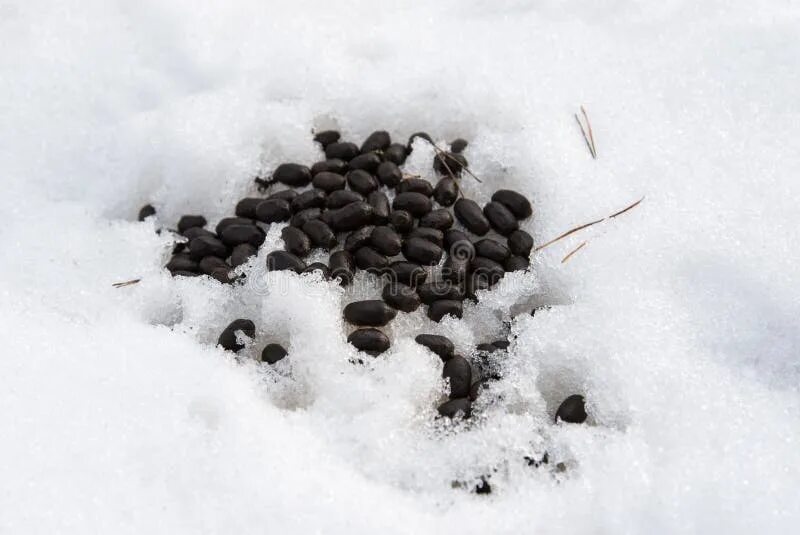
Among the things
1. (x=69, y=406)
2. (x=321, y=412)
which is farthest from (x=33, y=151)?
(x=321, y=412)

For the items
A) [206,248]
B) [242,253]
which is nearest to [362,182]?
[242,253]

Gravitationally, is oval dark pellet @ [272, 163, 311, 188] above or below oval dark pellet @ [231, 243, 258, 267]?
above

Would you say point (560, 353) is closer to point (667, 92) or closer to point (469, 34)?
point (667, 92)

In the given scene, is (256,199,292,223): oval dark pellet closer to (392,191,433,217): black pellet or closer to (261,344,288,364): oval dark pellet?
(392,191,433,217): black pellet

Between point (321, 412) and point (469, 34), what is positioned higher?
point (469, 34)

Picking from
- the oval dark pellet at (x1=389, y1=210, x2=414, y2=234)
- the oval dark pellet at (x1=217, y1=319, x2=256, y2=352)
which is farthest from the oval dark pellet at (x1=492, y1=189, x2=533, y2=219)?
the oval dark pellet at (x1=217, y1=319, x2=256, y2=352)
